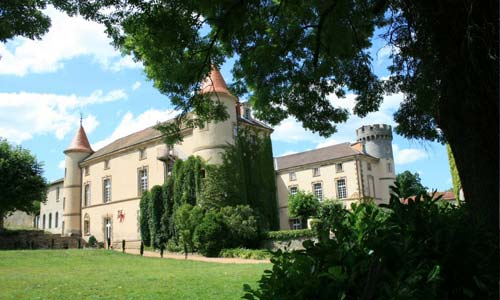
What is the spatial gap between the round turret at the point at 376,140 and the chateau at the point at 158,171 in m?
0.14

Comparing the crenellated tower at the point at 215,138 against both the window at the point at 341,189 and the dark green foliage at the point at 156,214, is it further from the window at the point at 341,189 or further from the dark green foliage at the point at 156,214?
the window at the point at 341,189

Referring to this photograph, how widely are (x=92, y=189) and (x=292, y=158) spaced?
1080 inches

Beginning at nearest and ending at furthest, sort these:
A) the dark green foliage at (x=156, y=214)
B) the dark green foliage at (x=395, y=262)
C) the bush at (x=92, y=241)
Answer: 1. the dark green foliage at (x=395, y=262)
2. the dark green foliage at (x=156, y=214)
3. the bush at (x=92, y=241)

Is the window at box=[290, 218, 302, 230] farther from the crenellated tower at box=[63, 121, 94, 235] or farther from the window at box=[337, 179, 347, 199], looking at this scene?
the crenellated tower at box=[63, 121, 94, 235]

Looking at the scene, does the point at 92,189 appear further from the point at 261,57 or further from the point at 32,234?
the point at 261,57

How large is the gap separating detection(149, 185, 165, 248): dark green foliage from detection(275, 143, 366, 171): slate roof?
24.9m

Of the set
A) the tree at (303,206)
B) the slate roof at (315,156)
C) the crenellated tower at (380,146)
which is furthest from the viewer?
the crenellated tower at (380,146)

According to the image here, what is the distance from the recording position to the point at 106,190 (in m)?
44.7

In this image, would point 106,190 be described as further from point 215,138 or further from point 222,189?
point 222,189

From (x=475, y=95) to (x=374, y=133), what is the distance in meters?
62.7

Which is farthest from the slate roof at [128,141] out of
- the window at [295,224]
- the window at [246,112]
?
the window at [295,224]

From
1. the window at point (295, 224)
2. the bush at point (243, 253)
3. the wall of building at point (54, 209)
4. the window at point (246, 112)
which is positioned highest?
the window at point (246, 112)

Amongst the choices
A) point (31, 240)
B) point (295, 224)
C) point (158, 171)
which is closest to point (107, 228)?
point (31, 240)

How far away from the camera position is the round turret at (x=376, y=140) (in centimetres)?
6262
